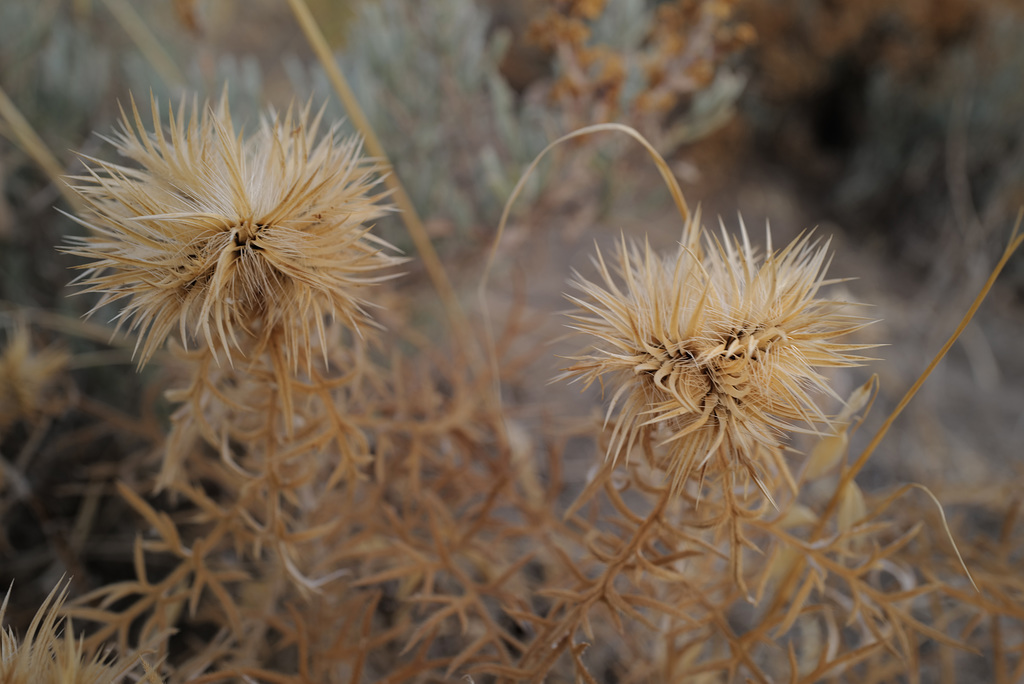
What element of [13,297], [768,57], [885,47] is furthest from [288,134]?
[885,47]

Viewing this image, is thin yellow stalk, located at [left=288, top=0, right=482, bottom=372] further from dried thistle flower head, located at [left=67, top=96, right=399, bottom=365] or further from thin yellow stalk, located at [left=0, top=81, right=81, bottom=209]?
thin yellow stalk, located at [left=0, top=81, right=81, bottom=209]

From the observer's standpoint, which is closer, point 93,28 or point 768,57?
point 93,28

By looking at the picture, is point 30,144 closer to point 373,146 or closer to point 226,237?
point 373,146

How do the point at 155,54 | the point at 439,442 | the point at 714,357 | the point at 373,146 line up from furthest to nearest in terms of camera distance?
the point at 155,54 < the point at 439,442 < the point at 373,146 < the point at 714,357

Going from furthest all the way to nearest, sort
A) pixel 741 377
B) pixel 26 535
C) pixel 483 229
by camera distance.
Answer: pixel 483 229
pixel 26 535
pixel 741 377

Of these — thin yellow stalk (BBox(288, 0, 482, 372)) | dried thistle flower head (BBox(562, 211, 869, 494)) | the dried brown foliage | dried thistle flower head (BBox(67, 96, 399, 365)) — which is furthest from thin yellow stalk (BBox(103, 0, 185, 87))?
Result: dried thistle flower head (BBox(562, 211, 869, 494))

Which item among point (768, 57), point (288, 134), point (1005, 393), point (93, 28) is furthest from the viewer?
point (768, 57)

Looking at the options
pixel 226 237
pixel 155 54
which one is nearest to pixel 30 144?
pixel 226 237

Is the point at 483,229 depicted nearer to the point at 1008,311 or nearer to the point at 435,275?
the point at 435,275

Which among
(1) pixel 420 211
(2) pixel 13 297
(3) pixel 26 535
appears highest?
(2) pixel 13 297
